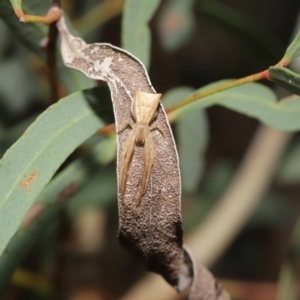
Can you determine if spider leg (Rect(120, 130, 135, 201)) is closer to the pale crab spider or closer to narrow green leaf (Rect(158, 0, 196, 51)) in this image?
the pale crab spider

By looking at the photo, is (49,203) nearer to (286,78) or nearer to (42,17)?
(42,17)

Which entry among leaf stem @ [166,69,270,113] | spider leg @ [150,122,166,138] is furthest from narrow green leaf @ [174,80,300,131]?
spider leg @ [150,122,166,138]

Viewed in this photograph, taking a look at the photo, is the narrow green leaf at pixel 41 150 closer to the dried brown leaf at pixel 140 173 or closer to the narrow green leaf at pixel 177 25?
the dried brown leaf at pixel 140 173

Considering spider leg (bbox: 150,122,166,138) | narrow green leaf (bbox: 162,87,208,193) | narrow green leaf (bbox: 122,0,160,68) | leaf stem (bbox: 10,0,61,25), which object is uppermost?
leaf stem (bbox: 10,0,61,25)

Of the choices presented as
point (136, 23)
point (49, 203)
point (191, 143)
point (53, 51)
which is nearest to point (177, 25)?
point (191, 143)

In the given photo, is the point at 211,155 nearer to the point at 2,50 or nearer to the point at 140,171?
the point at 2,50

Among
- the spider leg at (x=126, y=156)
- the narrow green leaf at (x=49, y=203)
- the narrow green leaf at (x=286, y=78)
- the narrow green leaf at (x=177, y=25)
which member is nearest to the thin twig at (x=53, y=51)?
the narrow green leaf at (x=49, y=203)
